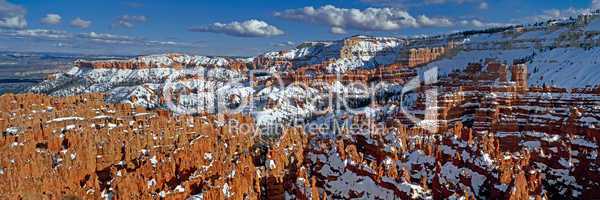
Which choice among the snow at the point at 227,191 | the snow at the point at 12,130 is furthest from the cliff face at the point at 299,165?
the snow at the point at 12,130

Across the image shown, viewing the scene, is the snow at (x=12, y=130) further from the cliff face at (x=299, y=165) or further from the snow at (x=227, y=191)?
the snow at (x=227, y=191)

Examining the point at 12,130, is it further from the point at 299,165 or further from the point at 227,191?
the point at 227,191

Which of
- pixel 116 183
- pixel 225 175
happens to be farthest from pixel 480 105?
pixel 116 183

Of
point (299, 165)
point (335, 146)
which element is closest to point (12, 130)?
point (299, 165)

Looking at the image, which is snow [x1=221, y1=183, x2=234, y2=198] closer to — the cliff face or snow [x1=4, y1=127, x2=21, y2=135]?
the cliff face

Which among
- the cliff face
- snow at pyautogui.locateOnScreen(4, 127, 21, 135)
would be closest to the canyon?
the cliff face

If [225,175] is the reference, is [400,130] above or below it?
above

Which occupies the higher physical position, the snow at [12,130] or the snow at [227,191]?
the snow at [12,130]

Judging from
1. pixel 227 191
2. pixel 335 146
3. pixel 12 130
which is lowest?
pixel 227 191

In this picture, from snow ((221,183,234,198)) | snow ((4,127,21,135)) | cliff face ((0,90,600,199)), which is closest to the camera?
cliff face ((0,90,600,199))

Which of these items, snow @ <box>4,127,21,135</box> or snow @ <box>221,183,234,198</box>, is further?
snow @ <box>4,127,21,135</box>

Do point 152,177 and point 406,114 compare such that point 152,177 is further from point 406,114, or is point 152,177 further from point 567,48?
point 567,48
